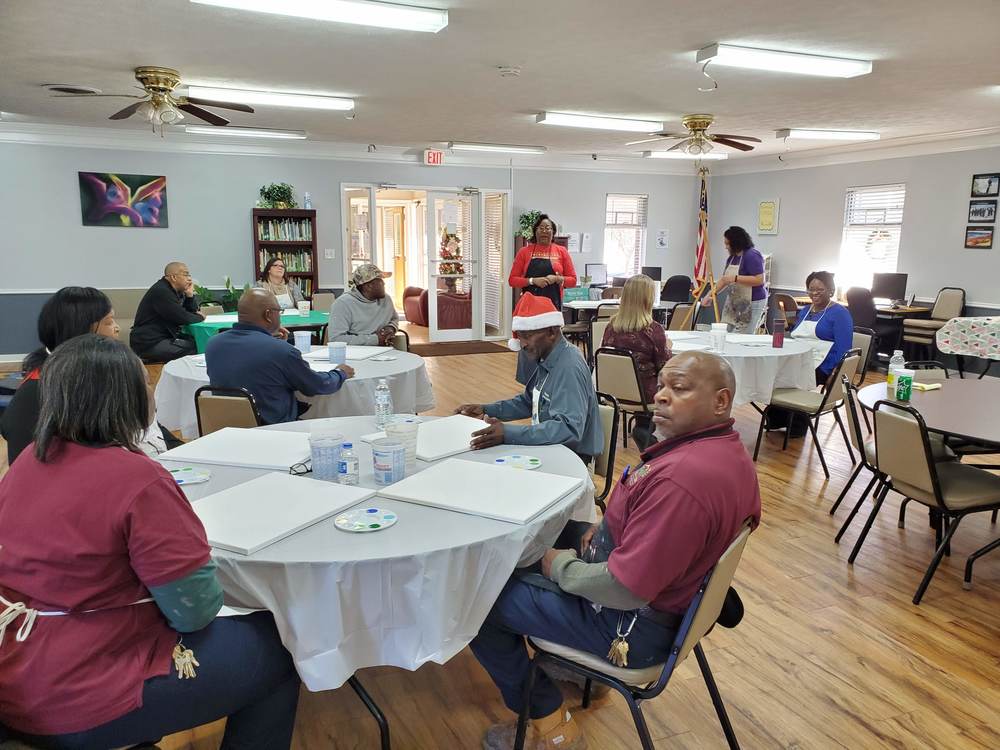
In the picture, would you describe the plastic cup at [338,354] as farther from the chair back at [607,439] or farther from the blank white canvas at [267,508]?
the blank white canvas at [267,508]

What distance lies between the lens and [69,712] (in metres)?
1.34

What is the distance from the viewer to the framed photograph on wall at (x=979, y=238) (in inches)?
317

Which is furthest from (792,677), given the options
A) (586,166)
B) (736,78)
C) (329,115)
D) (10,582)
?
(586,166)

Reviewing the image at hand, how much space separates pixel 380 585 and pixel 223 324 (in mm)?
4886

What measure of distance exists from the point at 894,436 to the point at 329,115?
6.10 metres

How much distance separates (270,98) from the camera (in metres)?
6.05

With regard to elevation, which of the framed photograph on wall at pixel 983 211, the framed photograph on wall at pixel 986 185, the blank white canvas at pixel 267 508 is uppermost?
the framed photograph on wall at pixel 986 185

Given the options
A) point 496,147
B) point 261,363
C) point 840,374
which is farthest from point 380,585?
point 496,147

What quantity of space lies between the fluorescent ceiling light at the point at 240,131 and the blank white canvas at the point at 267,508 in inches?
261

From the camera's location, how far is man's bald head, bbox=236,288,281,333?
3.34 m

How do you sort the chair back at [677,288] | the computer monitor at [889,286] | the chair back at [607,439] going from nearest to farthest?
the chair back at [607,439]
the computer monitor at [889,286]
the chair back at [677,288]

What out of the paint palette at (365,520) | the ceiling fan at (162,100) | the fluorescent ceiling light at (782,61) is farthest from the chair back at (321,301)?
the paint palette at (365,520)

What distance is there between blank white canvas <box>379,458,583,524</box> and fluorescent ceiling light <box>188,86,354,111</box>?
4.96 m

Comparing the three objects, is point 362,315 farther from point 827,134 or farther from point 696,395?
point 827,134
